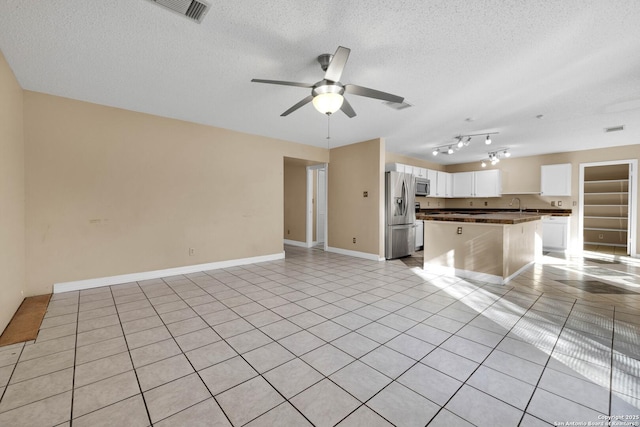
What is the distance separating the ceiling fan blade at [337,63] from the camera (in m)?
1.97

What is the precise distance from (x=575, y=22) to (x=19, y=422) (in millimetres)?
4420

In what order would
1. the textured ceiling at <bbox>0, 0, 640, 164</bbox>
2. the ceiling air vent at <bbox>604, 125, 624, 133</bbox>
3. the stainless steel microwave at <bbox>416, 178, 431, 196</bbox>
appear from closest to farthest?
the textured ceiling at <bbox>0, 0, 640, 164</bbox>
the ceiling air vent at <bbox>604, 125, 624, 133</bbox>
the stainless steel microwave at <bbox>416, 178, 431, 196</bbox>

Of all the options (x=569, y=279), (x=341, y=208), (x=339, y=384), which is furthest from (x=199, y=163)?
(x=569, y=279)

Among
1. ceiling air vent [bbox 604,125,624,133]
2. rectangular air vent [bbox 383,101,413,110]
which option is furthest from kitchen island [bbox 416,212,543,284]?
ceiling air vent [bbox 604,125,624,133]

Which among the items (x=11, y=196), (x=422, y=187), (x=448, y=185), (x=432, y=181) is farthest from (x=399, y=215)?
(x=11, y=196)

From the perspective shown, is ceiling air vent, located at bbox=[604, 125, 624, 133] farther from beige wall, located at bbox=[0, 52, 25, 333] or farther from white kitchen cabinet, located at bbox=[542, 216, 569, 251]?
beige wall, located at bbox=[0, 52, 25, 333]

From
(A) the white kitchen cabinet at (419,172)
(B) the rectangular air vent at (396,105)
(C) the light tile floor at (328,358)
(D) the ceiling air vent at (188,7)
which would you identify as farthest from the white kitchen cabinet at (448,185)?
(D) the ceiling air vent at (188,7)

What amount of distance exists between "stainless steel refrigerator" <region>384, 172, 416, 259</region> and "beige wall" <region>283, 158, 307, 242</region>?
246 cm

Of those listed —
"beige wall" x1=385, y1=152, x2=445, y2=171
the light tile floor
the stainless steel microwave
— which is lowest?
the light tile floor

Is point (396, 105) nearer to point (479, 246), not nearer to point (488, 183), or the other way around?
point (479, 246)

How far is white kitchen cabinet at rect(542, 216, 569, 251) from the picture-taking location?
21.5 ft

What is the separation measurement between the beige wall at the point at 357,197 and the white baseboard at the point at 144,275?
6.44ft

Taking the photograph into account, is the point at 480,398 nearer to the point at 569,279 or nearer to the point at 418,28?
the point at 418,28

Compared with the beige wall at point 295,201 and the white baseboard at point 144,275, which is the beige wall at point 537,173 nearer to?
the beige wall at point 295,201
